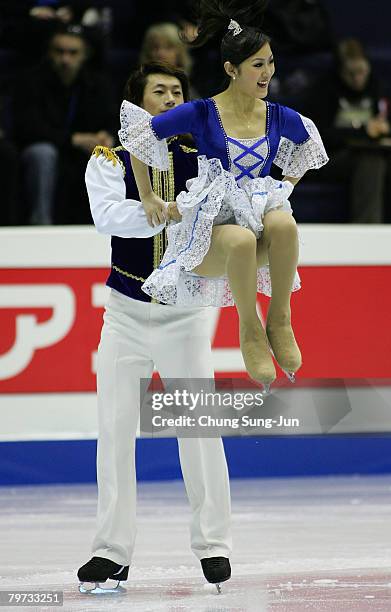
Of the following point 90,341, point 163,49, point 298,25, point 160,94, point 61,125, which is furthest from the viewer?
point 298,25

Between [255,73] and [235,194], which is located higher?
[255,73]

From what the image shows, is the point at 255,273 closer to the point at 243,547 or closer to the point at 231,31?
the point at 231,31

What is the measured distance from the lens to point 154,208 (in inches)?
138

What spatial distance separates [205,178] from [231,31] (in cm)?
42

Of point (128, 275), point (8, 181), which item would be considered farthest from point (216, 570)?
point (8, 181)

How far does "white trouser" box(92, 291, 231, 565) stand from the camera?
12.8 ft

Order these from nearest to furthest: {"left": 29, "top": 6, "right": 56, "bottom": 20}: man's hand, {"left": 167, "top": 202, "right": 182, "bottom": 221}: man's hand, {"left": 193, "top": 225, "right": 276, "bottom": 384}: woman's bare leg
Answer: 1. {"left": 193, "top": 225, "right": 276, "bottom": 384}: woman's bare leg
2. {"left": 167, "top": 202, "right": 182, "bottom": 221}: man's hand
3. {"left": 29, "top": 6, "right": 56, "bottom": 20}: man's hand

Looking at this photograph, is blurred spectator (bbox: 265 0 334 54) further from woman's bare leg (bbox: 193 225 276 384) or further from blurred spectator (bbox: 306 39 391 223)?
woman's bare leg (bbox: 193 225 276 384)

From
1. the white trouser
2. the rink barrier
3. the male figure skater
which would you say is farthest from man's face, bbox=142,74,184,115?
the rink barrier

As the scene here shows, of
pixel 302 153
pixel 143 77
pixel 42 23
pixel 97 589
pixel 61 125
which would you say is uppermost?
pixel 42 23

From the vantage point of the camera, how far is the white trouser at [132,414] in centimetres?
390

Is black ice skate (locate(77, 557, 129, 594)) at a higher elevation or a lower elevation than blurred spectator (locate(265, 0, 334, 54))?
lower

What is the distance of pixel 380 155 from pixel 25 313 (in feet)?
7.26

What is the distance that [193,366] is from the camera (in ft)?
12.8
